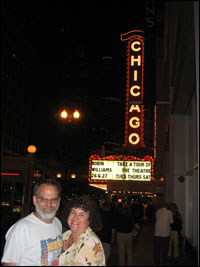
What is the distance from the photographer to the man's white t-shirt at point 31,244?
9.05ft

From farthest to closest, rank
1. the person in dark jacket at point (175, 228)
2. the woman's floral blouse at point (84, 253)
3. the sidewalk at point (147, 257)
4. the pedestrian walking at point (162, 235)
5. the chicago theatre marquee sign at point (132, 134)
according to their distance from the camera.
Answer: the chicago theatre marquee sign at point (132, 134), the person in dark jacket at point (175, 228), the pedestrian walking at point (162, 235), the sidewalk at point (147, 257), the woman's floral blouse at point (84, 253)

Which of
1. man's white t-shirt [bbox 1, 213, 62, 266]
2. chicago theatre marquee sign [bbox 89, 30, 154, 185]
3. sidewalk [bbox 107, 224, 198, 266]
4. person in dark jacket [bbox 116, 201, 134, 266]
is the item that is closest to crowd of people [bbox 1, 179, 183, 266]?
man's white t-shirt [bbox 1, 213, 62, 266]

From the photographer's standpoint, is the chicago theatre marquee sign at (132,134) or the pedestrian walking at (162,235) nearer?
the pedestrian walking at (162,235)

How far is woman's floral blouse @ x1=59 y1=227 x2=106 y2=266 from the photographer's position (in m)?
2.73

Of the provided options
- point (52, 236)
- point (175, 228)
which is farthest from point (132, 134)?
point (52, 236)

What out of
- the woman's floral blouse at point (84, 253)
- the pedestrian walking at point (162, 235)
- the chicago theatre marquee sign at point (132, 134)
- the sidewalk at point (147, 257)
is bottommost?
the sidewalk at point (147, 257)

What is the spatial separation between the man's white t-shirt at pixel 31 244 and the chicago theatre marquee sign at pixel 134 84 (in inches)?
592

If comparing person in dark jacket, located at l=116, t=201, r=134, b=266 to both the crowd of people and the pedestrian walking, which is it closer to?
the pedestrian walking

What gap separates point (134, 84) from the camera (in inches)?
694

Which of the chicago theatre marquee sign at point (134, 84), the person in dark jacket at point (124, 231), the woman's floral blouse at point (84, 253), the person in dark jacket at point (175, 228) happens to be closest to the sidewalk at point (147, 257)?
the person in dark jacket at point (175, 228)

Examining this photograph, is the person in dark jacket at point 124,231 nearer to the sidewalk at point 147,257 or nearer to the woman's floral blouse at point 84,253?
the sidewalk at point 147,257

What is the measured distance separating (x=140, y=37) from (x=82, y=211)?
17.6 meters

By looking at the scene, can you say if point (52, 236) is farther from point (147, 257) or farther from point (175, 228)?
point (147, 257)

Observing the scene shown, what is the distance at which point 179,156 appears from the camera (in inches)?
401
